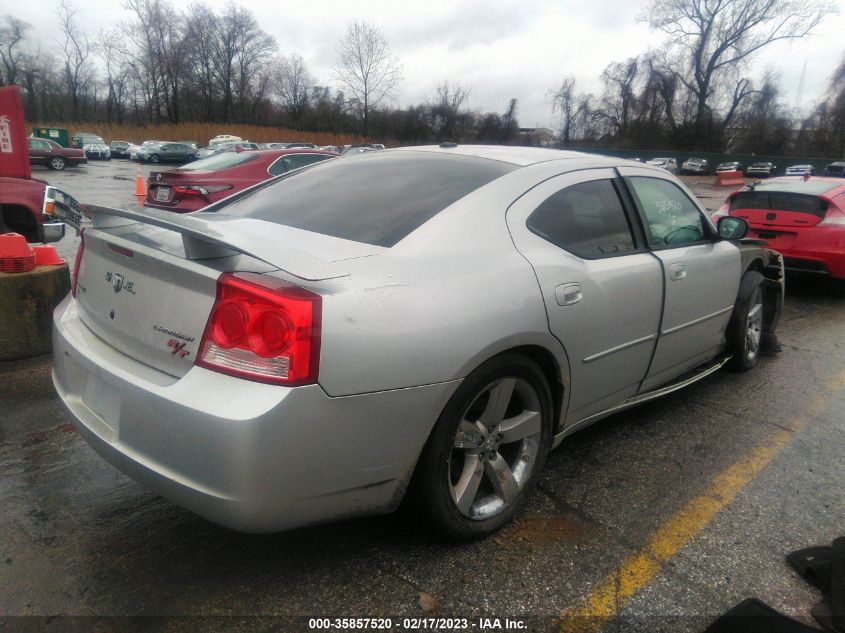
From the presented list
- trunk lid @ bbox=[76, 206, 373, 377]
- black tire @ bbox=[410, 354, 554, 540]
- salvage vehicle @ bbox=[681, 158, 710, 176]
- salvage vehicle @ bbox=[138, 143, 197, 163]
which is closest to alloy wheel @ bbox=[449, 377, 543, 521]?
black tire @ bbox=[410, 354, 554, 540]

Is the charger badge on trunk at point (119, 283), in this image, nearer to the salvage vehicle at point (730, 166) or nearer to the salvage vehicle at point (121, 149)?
the salvage vehicle at point (121, 149)

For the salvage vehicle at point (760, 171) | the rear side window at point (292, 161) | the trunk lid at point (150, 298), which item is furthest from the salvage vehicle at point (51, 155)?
the salvage vehicle at point (760, 171)

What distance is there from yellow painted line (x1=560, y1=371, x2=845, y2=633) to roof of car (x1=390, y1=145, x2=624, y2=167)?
5.63 ft

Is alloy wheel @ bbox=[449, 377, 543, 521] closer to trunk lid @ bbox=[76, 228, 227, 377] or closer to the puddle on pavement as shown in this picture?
the puddle on pavement

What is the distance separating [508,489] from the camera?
249 cm

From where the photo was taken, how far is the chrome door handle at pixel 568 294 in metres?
2.50

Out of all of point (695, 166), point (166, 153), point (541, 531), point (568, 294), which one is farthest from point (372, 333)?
point (695, 166)

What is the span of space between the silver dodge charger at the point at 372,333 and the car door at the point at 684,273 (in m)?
0.04

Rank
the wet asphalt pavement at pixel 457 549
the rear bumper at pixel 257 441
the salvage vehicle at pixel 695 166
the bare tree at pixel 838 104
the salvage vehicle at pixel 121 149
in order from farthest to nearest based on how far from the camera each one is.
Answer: the bare tree at pixel 838 104, the salvage vehicle at pixel 695 166, the salvage vehicle at pixel 121 149, the wet asphalt pavement at pixel 457 549, the rear bumper at pixel 257 441

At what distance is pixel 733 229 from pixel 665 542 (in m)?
2.28

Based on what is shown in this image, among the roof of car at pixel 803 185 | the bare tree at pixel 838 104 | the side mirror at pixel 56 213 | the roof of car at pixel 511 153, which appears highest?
the bare tree at pixel 838 104

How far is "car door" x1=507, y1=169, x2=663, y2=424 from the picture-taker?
2.54 m

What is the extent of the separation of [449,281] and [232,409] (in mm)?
840

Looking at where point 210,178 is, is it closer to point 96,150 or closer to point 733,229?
point 733,229
